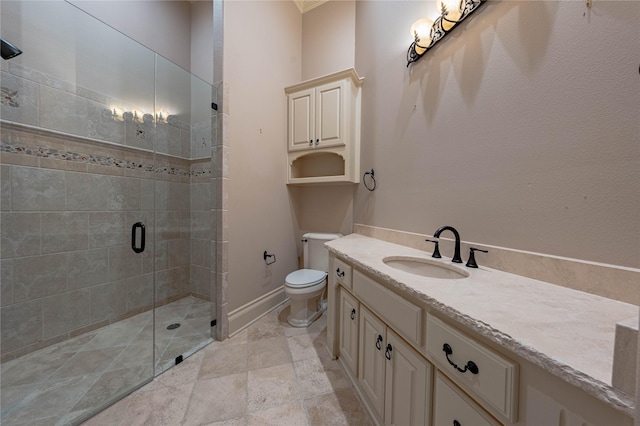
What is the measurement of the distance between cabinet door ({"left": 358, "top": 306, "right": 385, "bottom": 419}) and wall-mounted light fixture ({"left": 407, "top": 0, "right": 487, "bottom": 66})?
1689mm

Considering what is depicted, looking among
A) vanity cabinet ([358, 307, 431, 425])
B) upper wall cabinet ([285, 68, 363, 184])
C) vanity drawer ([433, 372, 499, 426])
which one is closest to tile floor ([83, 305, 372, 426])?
vanity cabinet ([358, 307, 431, 425])

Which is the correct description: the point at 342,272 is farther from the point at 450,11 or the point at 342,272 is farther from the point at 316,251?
the point at 450,11

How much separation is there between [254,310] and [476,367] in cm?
188

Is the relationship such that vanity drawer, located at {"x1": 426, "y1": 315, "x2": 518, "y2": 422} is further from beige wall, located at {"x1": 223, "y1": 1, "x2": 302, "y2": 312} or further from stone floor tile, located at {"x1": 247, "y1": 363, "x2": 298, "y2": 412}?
beige wall, located at {"x1": 223, "y1": 1, "x2": 302, "y2": 312}

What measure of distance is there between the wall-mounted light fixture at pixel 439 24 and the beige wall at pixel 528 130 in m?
0.05

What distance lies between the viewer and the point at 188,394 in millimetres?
1255

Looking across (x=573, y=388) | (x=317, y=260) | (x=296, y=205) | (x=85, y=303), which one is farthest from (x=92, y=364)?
(x=573, y=388)

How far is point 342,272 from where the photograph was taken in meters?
1.36

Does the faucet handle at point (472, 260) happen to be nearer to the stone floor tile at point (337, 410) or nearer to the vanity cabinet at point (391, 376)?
the vanity cabinet at point (391, 376)

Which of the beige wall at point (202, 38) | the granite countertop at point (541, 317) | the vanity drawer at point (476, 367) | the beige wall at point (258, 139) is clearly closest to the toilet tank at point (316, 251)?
the beige wall at point (258, 139)

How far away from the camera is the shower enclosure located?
1395 mm

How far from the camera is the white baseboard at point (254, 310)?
185 centimetres

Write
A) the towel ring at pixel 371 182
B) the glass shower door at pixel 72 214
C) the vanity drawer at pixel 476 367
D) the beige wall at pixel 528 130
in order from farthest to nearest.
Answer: the towel ring at pixel 371 182
the glass shower door at pixel 72 214
the beige wall at pixel 528 130
the vanity drawer at pixel 476 367

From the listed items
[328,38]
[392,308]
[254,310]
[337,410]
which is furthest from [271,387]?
[328,38]
